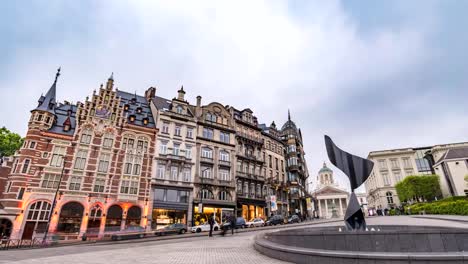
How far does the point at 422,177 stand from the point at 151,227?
51589 mm

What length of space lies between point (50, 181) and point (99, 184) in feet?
17.5

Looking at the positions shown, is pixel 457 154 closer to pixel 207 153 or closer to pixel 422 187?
pixel 422 187

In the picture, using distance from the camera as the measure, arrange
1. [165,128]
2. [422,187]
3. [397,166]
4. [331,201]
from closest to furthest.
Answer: [165,128], [422,187], [397,166], [331,201]

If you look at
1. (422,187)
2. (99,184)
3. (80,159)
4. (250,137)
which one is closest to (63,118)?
(80,159)

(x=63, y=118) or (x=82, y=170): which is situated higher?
(x=63, y=118)

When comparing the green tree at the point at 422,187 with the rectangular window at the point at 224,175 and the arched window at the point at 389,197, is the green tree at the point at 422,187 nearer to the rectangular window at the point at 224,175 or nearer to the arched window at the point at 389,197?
the arched window at the point at 389,197

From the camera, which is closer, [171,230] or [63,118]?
[171,230]

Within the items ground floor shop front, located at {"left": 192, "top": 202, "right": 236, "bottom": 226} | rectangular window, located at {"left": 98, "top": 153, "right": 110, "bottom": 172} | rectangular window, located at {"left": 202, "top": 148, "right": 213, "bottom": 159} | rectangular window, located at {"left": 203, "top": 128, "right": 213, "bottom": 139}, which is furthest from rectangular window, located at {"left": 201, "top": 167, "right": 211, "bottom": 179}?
rectangular window, located at {"left": 98, "top": 153, "right": 110, "bottom": 172}

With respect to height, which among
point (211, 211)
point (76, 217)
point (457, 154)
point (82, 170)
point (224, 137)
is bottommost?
point (76, 217)

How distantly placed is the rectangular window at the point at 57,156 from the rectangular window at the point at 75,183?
97.8 inches

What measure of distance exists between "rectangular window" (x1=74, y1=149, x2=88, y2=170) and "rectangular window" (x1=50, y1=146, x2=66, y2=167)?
5.42ft

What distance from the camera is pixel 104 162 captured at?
31.9 meters

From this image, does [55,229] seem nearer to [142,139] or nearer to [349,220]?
[142,139]

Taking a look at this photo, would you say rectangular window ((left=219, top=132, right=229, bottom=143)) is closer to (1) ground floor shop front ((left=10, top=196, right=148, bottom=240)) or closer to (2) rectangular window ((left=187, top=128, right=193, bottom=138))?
(2) rectangular window ((left=187, top=128, right=193, bottom=138))
